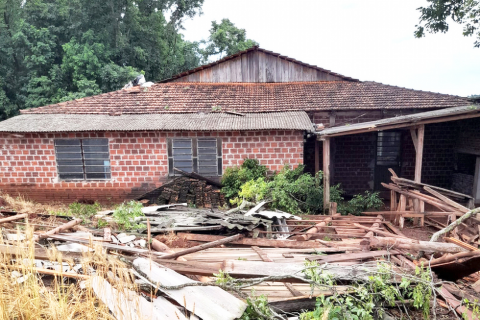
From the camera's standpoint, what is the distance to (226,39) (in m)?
25.1

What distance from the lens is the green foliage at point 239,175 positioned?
938 centimetres

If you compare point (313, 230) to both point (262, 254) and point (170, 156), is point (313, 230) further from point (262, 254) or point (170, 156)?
point (170, 156)

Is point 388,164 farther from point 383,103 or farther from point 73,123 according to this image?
point 73,123

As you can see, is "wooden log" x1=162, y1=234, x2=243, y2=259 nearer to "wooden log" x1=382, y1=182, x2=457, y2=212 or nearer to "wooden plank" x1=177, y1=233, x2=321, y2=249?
"wooden plank" x1=177, y1=233, x2=321, y2=249

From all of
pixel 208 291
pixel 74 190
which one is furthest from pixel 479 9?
pixel 74 190

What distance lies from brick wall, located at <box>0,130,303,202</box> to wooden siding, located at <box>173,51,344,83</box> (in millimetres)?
5331

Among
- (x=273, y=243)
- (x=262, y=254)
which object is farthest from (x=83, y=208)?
(x=262, y=254)

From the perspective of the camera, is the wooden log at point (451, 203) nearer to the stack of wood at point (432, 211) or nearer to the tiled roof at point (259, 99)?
the stack of wood at point (432, 211)

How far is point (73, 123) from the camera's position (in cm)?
996

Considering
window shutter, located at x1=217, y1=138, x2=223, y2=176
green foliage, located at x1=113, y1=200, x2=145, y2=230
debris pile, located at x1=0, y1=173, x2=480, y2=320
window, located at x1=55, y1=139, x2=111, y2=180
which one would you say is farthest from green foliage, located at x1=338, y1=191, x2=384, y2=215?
window, located at x1=55, y1=139, x2=111, y2=180

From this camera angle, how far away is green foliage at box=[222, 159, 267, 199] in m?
9.38

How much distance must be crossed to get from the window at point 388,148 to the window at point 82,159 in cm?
1029

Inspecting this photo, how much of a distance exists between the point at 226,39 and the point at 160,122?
Result: 17686 millimetres

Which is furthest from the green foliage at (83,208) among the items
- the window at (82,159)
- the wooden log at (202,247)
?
the wooden log at (202,247)
